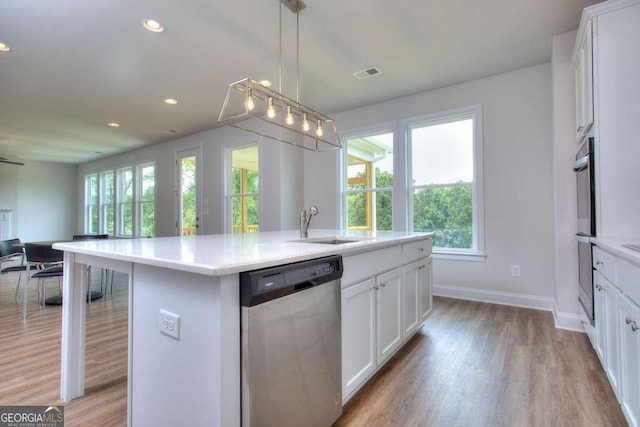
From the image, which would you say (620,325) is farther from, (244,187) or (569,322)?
(244,187)

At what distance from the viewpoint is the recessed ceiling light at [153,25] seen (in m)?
2.53

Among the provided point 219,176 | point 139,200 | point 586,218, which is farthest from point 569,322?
point 139,200

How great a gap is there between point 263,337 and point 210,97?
3.91 m

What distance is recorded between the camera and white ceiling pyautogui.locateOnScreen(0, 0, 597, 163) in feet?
7.93

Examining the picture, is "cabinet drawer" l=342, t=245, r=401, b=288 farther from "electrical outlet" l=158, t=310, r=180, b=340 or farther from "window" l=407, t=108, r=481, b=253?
"window" l=407, t=108, r=481, b=253

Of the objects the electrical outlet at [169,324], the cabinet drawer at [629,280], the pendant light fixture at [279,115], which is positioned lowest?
the electrical outlet at [169,324]

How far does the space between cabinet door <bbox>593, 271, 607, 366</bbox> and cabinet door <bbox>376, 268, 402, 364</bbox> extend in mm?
1166

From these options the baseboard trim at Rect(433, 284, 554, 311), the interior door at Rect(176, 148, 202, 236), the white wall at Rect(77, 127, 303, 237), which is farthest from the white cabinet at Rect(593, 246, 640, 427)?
the interior door at Rect(176, 148, 202, 236)

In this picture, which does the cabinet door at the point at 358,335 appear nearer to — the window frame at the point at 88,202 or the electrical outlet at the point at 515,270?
the electrical outlet at the point at 515,270

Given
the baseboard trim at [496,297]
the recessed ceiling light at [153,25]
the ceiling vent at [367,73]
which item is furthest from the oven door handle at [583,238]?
the recessed ceiling light at [153,25]

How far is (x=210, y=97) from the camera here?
4.23m

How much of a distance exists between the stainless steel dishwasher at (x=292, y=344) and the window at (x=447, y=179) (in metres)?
2.85

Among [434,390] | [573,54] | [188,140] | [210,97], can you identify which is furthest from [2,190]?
[573,54]

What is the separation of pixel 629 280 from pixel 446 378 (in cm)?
112
